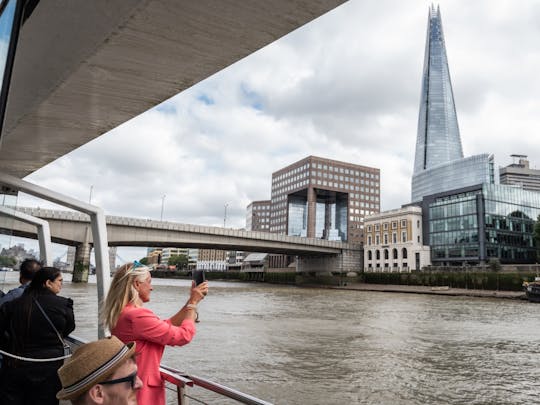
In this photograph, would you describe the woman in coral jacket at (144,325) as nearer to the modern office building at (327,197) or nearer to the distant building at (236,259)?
the modern office building at (327,197)

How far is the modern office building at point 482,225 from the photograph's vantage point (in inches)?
2835

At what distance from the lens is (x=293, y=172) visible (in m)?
148

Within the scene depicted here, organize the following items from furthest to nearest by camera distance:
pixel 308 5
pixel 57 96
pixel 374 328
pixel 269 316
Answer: pixel 269 316 → pixel 374 328 → pixel 57 96 → pixel 308 5

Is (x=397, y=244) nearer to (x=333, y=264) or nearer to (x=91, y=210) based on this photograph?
(x=333, y=264)

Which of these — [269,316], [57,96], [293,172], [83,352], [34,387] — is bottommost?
[269,316]

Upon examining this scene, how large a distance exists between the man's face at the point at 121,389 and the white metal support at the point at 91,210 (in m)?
3.52

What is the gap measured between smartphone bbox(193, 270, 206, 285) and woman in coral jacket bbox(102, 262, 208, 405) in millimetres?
31

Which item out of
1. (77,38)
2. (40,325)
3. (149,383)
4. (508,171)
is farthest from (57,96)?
(508,171)

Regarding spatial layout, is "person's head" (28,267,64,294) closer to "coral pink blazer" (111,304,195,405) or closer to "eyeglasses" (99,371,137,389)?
"coral pink blazer" (111,304,195,405)

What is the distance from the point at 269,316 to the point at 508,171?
184931 mm

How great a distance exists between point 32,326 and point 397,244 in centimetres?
8064

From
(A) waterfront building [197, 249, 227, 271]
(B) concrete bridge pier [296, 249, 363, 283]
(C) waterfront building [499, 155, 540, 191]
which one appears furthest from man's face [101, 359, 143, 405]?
(C) waterfront building [499, 155, 540, 191]

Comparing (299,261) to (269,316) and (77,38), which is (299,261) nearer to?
(269,316)

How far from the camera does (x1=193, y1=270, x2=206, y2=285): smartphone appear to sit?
2785 mm
